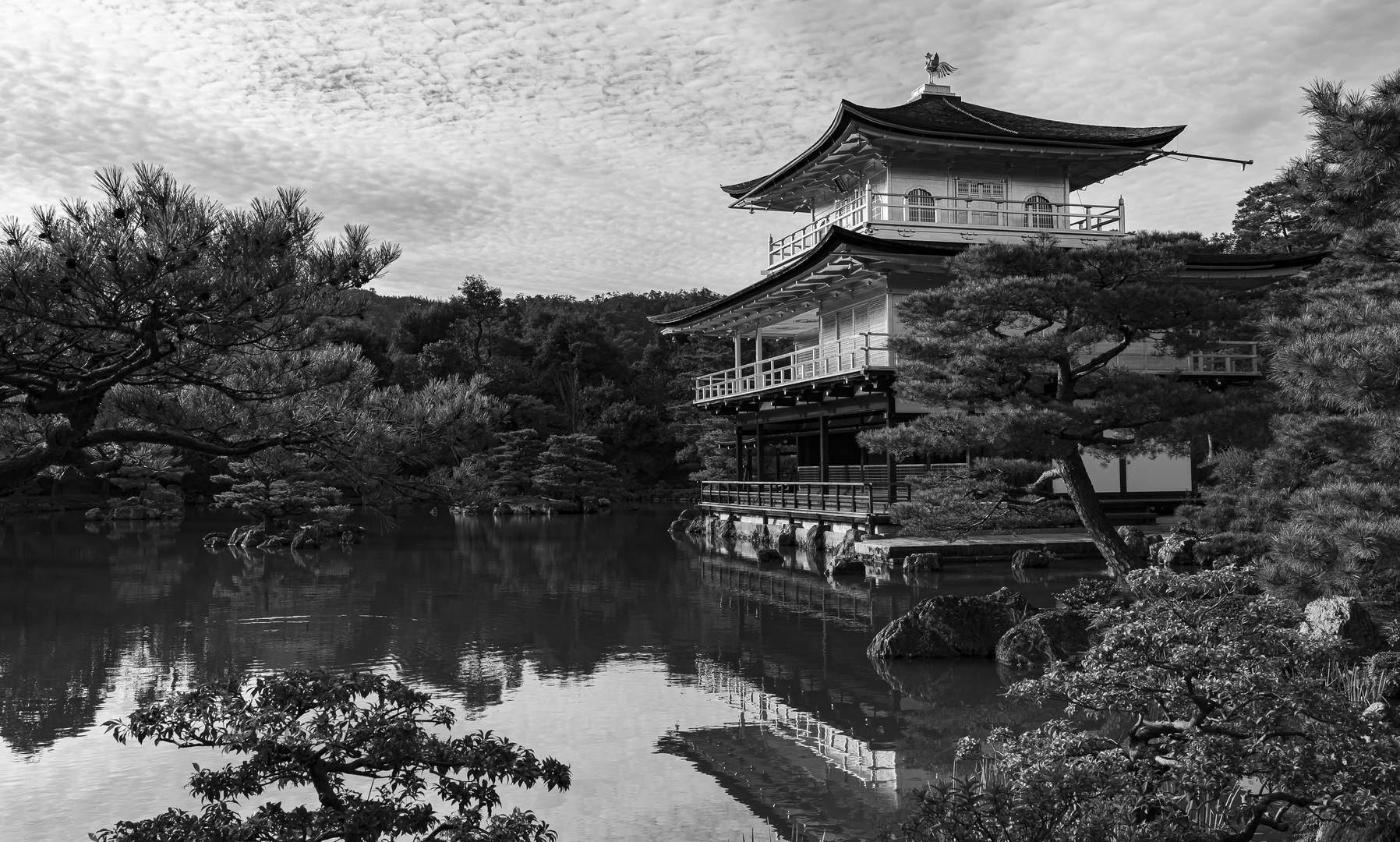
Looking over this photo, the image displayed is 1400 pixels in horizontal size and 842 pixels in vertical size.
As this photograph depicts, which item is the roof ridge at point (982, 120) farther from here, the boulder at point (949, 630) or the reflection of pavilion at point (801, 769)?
the reflection of pavilion at point (801, 769)

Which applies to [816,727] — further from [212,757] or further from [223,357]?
[223,357]

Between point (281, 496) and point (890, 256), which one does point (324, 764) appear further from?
point (281, 496)

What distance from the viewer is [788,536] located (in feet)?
73.3

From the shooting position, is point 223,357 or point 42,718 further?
point 42,718

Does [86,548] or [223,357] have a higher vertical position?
[223,357]

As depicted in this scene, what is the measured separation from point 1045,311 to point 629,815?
771 cm

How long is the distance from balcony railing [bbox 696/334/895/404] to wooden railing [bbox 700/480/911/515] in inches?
90.8

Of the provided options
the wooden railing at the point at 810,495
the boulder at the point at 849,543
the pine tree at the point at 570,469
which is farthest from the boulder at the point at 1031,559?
the pine tree at the point at 570,469

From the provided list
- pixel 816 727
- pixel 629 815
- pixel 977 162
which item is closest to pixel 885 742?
pixel 816 727

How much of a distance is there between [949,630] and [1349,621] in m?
3.58

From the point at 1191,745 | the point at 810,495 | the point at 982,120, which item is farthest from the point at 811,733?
the point at 982,120

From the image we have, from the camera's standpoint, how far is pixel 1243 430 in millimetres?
11094

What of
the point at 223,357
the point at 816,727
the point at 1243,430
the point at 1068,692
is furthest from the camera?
the point at 1243,430

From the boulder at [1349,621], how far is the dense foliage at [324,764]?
6.77m
